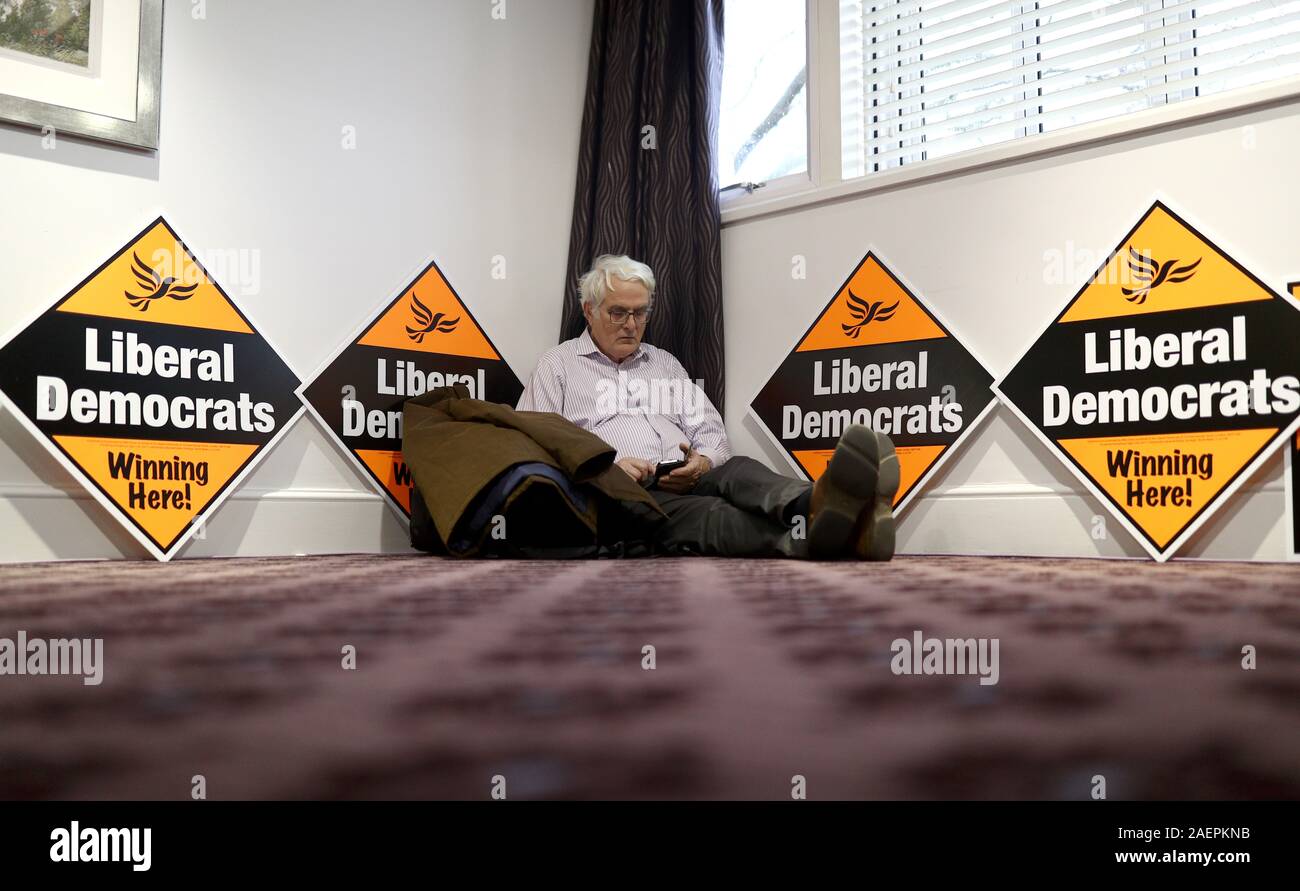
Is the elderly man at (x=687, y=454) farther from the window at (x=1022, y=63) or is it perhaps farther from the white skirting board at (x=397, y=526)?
the window at (x=1022, y=63)

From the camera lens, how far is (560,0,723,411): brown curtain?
10.7 ft

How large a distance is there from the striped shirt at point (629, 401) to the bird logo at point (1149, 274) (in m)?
1.15

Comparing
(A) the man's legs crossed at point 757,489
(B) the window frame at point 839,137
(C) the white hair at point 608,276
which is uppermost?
(B) the window frame at point 839,137

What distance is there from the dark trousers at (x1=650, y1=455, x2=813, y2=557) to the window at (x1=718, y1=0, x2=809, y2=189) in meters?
1.19

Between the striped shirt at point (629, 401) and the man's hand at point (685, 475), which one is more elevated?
the striped shirt at point (629, 401)

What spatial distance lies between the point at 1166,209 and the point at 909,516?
1.01 m

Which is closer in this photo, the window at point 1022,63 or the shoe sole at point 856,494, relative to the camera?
the shoe sole at point 856,494

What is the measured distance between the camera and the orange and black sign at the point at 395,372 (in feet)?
9.39

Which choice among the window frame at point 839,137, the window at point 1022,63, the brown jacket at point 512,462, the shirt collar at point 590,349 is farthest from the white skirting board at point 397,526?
the window at point 1022,63

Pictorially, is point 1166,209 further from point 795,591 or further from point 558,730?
point 558,730

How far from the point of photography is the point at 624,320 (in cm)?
296

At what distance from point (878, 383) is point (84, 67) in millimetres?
2244

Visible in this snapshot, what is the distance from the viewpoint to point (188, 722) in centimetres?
69

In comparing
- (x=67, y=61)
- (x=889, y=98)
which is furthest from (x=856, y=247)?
(x=67, y=61)
